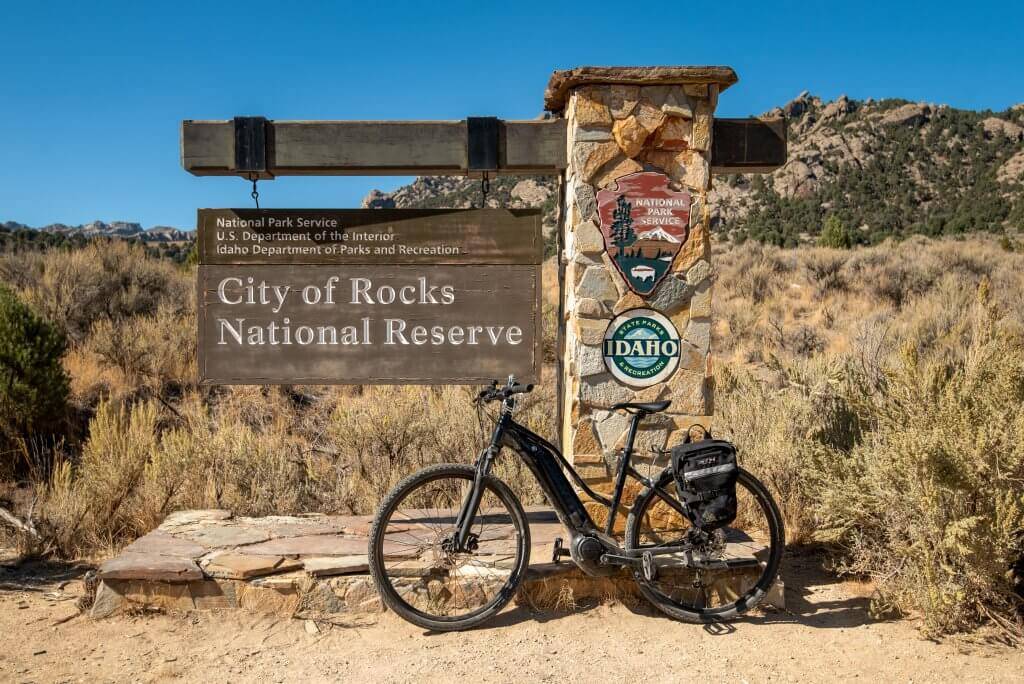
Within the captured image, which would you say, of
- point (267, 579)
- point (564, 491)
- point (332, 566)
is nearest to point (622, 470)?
point (564, 491)

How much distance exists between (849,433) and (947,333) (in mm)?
5798

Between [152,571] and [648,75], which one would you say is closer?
[152,571]

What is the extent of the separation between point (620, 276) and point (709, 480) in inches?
49.5

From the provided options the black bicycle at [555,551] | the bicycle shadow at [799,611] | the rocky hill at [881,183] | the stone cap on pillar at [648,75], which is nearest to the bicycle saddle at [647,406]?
the black bicycle at [555,551]

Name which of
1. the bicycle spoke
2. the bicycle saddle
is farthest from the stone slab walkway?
the bicycle saddle

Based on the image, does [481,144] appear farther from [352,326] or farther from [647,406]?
[647,406]

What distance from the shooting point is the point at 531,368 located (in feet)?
15.7

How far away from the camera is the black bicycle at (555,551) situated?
395 cm

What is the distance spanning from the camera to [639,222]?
4461mm

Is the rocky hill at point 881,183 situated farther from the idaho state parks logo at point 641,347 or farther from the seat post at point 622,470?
the seat post at point 622,470

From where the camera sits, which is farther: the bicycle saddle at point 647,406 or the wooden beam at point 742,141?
the wooden beam at point 742,141

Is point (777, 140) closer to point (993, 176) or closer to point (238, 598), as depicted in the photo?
point (238, 598)

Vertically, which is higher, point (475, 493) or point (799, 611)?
point (475, 493)

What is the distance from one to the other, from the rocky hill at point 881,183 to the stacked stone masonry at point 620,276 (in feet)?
78.2
